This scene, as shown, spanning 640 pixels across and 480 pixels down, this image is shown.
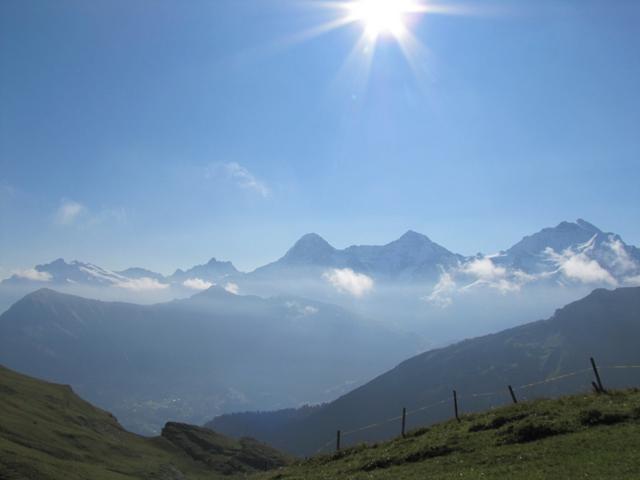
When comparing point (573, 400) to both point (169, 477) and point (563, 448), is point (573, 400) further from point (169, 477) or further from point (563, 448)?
point (169, 477)

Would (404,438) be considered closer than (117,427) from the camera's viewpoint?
Yes

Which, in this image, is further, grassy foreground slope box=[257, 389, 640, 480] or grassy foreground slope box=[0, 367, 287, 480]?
grassy foreground slope box=[0, 367, 287, 480]

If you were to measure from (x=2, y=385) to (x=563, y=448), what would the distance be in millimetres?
67801

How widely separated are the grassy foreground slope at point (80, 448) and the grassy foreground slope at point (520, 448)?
19891mm

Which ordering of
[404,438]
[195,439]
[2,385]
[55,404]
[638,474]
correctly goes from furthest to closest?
1. [195,439]
2. [55,404]
3. [2,385]
4. [404,438]
5. [638,474]

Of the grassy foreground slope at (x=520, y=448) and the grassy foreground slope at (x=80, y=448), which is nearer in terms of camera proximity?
the grassy foreground slope at (x=520, y=448)

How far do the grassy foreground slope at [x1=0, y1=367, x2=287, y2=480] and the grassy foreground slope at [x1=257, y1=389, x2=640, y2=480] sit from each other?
19891mm

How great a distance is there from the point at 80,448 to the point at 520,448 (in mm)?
48128

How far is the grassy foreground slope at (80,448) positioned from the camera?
43.1 m

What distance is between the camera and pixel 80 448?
2229 inches

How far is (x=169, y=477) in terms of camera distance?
200ft

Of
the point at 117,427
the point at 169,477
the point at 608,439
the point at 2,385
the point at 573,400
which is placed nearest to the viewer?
the point at 608,439

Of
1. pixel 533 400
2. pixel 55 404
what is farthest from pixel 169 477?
pixel 533 400

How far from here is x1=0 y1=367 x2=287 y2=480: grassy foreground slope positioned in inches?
1695
